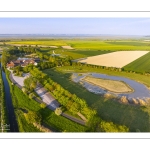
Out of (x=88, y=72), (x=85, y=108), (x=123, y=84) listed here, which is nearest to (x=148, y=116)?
(x=85, y=108)

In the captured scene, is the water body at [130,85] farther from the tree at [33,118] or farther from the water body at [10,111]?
the water body at [10,111]

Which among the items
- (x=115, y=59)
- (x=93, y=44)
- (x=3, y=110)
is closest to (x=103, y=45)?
(x=93, y=44)

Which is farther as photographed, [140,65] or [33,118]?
[140,65]

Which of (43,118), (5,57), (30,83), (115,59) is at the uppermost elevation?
(5,57)

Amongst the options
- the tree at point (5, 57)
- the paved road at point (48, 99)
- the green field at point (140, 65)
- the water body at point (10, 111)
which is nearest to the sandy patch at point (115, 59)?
the green field at point (140, 65)

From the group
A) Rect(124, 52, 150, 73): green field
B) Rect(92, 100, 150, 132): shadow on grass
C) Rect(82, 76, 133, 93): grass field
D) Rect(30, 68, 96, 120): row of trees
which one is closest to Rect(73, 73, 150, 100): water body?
Rect(82, 76, 133, 93): grass field

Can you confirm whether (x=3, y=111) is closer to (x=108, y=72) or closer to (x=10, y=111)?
(x=10, y=111)
